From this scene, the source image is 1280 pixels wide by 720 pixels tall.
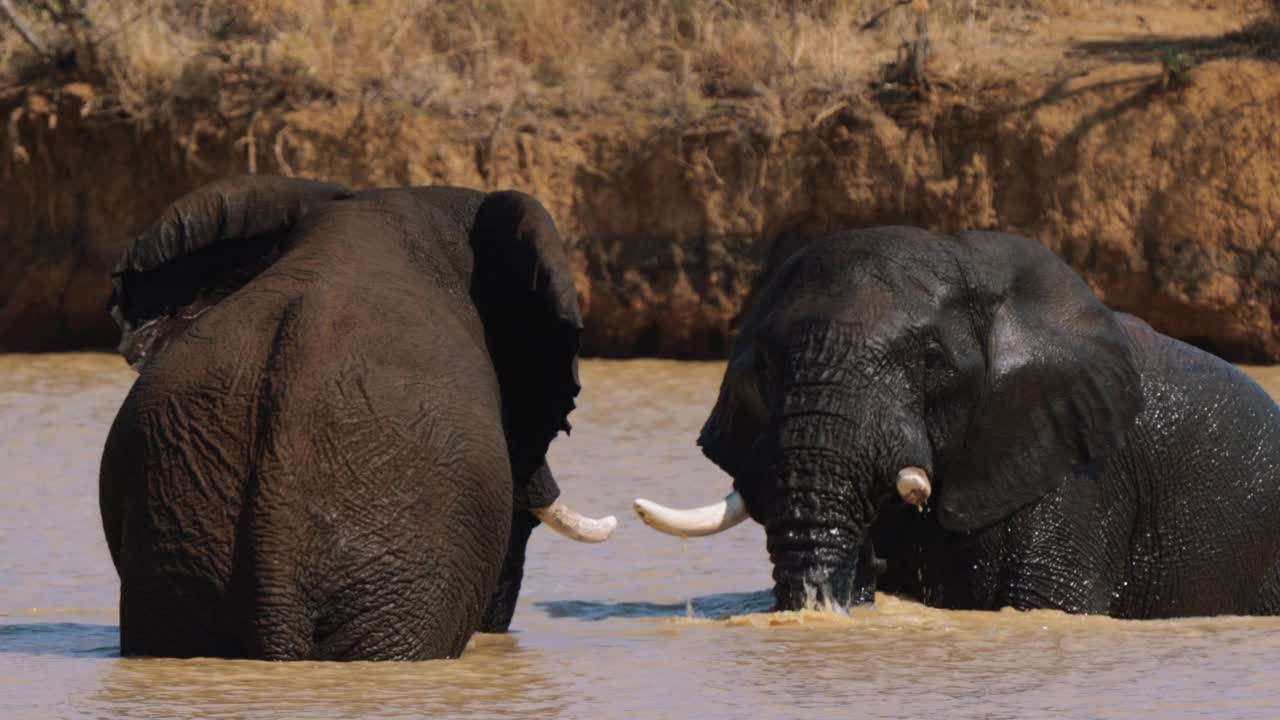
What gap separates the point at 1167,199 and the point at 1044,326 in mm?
10795

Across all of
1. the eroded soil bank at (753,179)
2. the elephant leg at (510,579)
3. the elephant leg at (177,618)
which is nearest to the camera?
the elephant leg at (177,618)

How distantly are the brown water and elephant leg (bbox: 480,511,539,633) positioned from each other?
10 cm

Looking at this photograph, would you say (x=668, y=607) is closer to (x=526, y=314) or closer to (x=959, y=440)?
Answer: (x=959, y=440)

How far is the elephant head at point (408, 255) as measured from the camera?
788 cm

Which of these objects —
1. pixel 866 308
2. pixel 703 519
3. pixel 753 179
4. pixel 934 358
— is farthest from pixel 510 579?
pixel 753 179

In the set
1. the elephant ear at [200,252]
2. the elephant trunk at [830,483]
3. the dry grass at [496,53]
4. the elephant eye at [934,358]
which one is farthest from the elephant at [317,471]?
the dry grass at [496,53]

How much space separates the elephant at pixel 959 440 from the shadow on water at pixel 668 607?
1.01m

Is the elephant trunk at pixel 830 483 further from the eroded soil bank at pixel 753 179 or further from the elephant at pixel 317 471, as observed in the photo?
the eroded soil bank at pixel 753 179

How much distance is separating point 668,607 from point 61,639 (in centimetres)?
276

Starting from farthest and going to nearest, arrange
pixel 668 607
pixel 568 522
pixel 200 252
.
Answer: pixel 668 607 → pixel 568 522 → pixel 200 252

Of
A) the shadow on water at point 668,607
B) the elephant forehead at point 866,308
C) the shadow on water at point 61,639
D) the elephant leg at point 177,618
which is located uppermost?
the elephant forehead at point 866,308

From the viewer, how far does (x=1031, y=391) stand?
905 centimetres

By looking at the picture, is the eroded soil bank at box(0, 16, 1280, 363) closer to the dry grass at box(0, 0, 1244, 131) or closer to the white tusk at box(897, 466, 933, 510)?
the dry grass at box(0, 0, 1244, 131)

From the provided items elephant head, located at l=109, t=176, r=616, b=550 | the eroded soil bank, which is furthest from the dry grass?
elephant head, located at l=109, t=176, r=616, b=550
